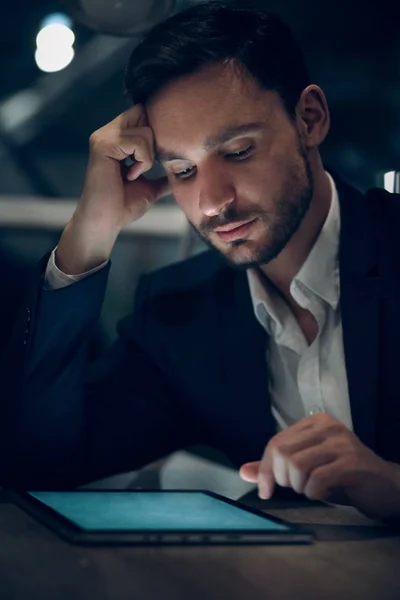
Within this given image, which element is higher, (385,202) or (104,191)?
(104,191)

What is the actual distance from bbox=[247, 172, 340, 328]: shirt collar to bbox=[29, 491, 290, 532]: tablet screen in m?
0.43

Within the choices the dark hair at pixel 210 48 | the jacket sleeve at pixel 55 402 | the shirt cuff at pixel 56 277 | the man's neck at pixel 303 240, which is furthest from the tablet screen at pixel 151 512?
the dark hair at pixel 210 48

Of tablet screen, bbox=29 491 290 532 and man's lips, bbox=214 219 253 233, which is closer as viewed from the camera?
tablet screen, bbox=29 491 290 532

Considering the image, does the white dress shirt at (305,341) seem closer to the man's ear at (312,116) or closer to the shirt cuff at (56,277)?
the shirt cuff at (56,277)

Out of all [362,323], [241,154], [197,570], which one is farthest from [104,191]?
[197,570]

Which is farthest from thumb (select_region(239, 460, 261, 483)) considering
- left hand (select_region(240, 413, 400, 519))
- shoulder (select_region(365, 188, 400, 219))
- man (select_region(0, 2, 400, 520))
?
shoulder (select_region(365, 188, 400, 219))

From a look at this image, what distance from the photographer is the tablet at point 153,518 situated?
67 centimetres

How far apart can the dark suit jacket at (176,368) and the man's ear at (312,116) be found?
101 millimetres

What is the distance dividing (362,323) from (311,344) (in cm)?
12

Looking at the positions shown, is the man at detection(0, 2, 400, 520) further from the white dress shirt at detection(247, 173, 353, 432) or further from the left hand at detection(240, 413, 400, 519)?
the left hand at detection(240, 413, 400, 519)

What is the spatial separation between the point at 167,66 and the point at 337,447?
0.71 m

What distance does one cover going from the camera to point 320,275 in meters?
1.20

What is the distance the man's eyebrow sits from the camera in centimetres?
112

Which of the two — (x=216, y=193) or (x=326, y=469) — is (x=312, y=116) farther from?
(x=326, y=469)
